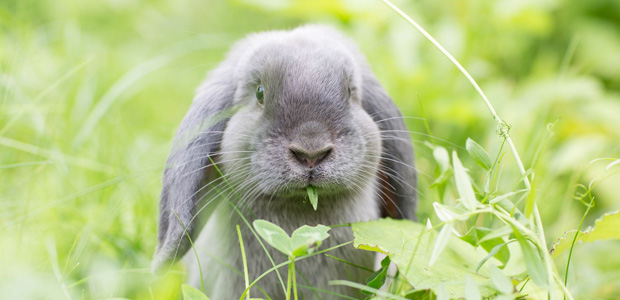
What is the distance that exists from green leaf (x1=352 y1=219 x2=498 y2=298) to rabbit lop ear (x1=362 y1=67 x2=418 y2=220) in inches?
19.5

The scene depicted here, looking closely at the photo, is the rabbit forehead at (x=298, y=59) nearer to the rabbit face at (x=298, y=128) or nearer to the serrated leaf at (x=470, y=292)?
the rabbit face at (x=298, y=128)

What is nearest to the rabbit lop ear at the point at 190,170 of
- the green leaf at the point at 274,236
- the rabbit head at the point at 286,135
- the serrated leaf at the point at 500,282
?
the rabbit head at the point at 286,135

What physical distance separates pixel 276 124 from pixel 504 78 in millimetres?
4051

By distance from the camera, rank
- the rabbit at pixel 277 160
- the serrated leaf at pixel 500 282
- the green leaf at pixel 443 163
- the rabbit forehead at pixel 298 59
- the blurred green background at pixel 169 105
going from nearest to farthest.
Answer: the serrated leaf at pixel 500 282 < the green leaf at pixel 443 163 < the rabbit at pixel 277 160 < the rabbit forehead at pixel 298 59 < the blurred green background at pixel 169 105

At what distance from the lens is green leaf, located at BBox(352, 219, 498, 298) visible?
94.4 inches

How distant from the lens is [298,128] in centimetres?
270

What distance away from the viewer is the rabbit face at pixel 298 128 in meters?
2.68

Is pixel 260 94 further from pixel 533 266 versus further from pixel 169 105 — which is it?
pixel 169 105

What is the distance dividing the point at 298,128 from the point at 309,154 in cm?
14

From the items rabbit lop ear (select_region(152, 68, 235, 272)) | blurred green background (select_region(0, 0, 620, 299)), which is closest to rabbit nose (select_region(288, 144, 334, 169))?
rabbit lop ear (select_region(152, 68, 235, 272))

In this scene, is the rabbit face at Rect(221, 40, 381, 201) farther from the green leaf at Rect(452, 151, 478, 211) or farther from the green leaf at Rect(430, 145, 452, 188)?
the green leaf at Rect(452, 151, 478, 211)

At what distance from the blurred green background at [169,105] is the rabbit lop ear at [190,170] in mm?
169

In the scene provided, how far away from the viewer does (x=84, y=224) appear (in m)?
3.46

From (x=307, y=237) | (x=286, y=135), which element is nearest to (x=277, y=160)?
(x=286, y=135)
